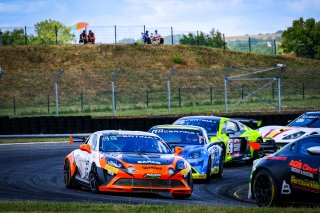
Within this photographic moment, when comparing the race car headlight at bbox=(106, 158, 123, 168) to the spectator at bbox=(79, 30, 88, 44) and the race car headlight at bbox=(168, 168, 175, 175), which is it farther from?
the spectator at bbox=(79, 30, 88, 44)

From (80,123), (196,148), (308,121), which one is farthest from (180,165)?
(80,123)

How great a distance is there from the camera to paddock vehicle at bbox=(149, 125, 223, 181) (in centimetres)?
1775

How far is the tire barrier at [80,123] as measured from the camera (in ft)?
111

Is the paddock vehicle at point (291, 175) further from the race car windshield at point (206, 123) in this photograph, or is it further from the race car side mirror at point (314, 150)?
the race car windshield at point (206, 123)

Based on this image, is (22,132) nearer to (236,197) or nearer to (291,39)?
(236,197)

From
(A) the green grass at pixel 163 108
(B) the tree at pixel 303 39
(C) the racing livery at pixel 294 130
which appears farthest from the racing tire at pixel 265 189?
(B) the tree at pixel 303 39

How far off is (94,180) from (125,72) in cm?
4940

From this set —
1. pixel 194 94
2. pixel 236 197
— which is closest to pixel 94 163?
pixel 236 197

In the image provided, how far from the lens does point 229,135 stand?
2158 centimetres

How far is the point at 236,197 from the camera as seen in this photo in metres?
15.4

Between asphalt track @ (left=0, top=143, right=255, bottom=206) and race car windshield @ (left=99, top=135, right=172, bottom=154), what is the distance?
85 centimetres

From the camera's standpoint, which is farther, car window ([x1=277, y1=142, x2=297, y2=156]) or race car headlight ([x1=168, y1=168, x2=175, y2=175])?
race car headlight ([x1=168, y1=168, x2=175, y2=175])

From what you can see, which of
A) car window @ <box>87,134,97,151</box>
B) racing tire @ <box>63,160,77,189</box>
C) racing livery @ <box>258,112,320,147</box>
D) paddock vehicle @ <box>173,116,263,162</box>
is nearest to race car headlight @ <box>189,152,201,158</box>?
car window @ <box>87,134,97,151</box>

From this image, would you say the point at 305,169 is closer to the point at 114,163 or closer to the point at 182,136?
the point at 114,163
